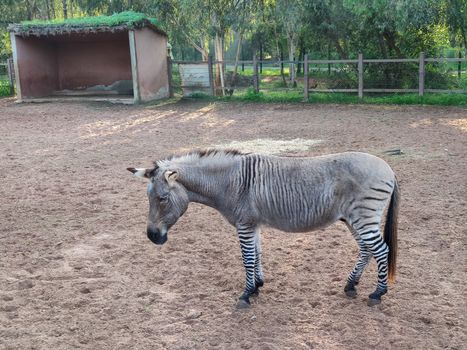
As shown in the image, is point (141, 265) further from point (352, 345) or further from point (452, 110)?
point (452, 110)

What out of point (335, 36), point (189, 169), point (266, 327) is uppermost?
point (335, 36)

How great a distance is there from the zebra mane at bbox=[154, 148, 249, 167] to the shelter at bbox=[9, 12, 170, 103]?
14.8 metres

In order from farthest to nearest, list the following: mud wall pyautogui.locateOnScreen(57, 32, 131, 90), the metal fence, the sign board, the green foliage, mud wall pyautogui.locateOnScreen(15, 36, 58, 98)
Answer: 1. mud wall pyautogui.locateOnScreen(57, 32, 131, 90)
2. mud wall pyautogui.locateOnScreen(15, 36, 58, 98)
3. the sign board
4. the metal fence
5. the green foliage

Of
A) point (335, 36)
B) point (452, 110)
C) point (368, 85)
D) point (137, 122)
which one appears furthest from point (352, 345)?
point (335, 36)

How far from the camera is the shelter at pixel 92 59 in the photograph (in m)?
18.6

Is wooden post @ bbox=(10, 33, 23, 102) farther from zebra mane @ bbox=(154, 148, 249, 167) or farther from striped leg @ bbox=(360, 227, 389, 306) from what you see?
striped leg @ bbox=(360, 227, 389, 306)

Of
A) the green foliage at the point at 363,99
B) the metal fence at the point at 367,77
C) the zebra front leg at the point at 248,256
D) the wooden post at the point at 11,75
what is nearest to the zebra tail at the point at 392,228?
the zebra front leg at the point at 248,256

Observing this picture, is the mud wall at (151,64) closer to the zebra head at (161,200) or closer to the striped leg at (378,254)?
the zebra head at (161,200)

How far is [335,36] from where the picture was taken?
64.2 feet

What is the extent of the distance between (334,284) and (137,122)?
36.4 feet

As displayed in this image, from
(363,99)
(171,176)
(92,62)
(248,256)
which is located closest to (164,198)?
(171,176)

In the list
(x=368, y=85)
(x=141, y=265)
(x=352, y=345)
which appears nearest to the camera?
(x=352, y=345)

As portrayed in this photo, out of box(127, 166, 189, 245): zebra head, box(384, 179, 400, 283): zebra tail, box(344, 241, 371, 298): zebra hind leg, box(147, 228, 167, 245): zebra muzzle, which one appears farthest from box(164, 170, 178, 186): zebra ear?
box(384, 179, 400, 283): zebra tail

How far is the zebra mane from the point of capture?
4.32 metres
